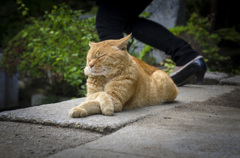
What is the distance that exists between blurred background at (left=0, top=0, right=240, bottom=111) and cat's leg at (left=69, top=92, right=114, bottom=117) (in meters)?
1.53

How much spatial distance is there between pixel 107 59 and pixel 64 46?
2.48 meters

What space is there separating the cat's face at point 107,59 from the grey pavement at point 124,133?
369 millimetres

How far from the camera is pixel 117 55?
2209 millimetres

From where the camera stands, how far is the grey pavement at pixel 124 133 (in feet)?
4.43

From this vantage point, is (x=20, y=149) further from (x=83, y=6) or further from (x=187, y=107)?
(x=83, y=6)

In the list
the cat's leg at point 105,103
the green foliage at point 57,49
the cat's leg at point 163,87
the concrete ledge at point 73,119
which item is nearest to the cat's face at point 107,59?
the cat's leg at point 105,103

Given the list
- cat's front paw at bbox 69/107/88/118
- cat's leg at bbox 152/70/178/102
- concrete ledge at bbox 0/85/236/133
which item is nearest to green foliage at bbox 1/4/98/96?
cat's leg at bbox 152/70/178/102

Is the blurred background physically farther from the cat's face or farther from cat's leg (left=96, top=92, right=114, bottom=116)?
cat's leg (left=96, top=92, right=114, bottom=116)

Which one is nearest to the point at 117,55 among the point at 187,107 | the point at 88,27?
the point at 187,107

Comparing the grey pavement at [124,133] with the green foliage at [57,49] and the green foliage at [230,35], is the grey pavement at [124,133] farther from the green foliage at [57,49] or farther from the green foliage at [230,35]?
the green foliage at [230,35]

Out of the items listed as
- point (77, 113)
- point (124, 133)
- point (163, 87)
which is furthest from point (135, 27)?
point (124, 133)

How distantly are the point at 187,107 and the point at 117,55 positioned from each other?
2.79 feet

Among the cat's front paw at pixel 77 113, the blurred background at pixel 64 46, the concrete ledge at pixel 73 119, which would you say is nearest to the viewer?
the concrete ledge at pixel 73 119

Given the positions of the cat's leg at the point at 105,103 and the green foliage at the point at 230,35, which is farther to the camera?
the green foliage at the point at 230,35
